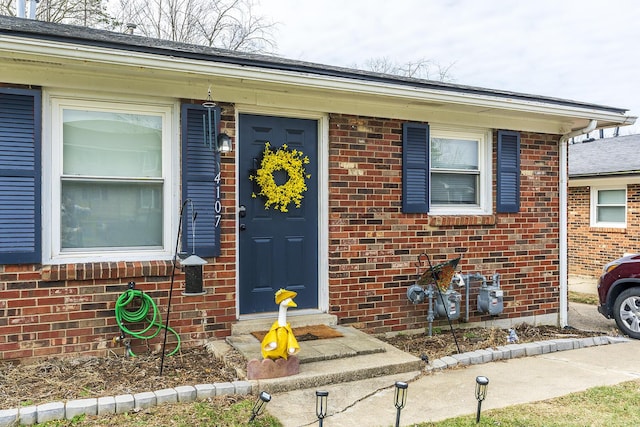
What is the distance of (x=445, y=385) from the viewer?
4309 mm

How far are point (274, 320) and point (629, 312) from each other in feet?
15.0

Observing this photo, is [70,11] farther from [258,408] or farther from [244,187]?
[258,408]

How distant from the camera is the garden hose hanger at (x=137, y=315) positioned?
182 inches

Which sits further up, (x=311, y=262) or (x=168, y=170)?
(x=168, y=170)

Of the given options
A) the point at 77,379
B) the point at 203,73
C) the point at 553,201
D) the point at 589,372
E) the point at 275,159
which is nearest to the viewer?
the point at 77,379

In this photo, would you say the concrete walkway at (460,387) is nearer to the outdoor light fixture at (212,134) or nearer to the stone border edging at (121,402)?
the stone border edging at (121,402)

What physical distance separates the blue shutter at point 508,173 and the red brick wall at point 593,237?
698 cm

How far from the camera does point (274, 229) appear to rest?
5523mm

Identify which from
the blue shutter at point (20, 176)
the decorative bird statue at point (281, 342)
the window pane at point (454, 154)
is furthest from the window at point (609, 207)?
the blue shutter at point (20, 176)

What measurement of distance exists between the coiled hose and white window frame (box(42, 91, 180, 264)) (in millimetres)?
357

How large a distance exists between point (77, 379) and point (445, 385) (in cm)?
294

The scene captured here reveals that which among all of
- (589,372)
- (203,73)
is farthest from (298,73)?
(589,372)

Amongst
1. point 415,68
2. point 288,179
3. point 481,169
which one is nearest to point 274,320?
point 288,179

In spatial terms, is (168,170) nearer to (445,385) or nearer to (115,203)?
(115,203)
